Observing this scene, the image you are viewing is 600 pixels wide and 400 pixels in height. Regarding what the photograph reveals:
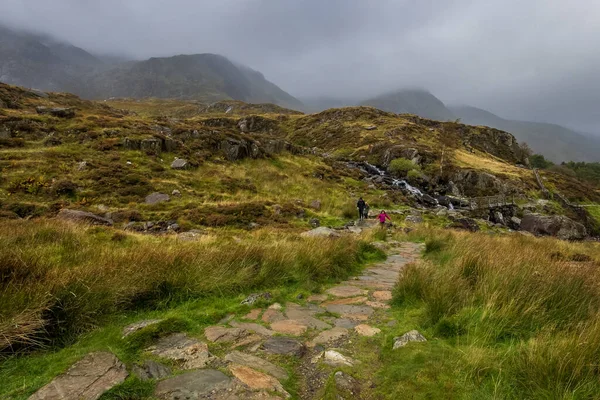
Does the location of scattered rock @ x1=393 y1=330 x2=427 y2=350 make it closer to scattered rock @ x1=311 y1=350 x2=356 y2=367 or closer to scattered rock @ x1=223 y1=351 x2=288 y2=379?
scattered rock @ x1=311 y1=350 x2=356 y2=367

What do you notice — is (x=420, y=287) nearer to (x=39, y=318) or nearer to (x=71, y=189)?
(x=39, y=318)

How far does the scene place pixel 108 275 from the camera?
4.77 meters

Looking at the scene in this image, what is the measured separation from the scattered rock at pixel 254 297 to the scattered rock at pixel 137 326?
4.98 feet

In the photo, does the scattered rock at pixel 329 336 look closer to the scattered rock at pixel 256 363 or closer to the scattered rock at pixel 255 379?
the scattered rock at pixel 256 363

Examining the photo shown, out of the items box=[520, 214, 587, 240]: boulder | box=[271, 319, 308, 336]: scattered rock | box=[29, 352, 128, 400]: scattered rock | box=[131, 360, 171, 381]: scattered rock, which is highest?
box=[29, 352, 128, 400]: scattered rock

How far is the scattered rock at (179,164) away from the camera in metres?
26.5

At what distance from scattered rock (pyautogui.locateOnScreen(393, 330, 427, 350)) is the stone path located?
0.01m

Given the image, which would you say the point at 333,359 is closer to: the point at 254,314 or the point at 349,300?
the point at 254,314

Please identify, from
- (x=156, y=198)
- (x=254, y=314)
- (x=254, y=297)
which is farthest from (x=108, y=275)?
(x=156, y=198)

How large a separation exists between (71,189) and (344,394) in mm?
21397

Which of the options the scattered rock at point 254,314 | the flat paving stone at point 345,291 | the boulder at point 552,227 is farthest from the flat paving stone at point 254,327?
the boulder at point 552,227

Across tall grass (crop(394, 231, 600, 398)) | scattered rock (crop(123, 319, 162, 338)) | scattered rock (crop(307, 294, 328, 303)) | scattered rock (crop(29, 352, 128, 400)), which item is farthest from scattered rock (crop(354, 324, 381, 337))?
scattered rock (crop(29, 352, 128, 400))

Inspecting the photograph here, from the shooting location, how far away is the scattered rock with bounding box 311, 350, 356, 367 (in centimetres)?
374

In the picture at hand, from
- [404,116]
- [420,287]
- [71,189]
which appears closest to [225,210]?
[71,189]
